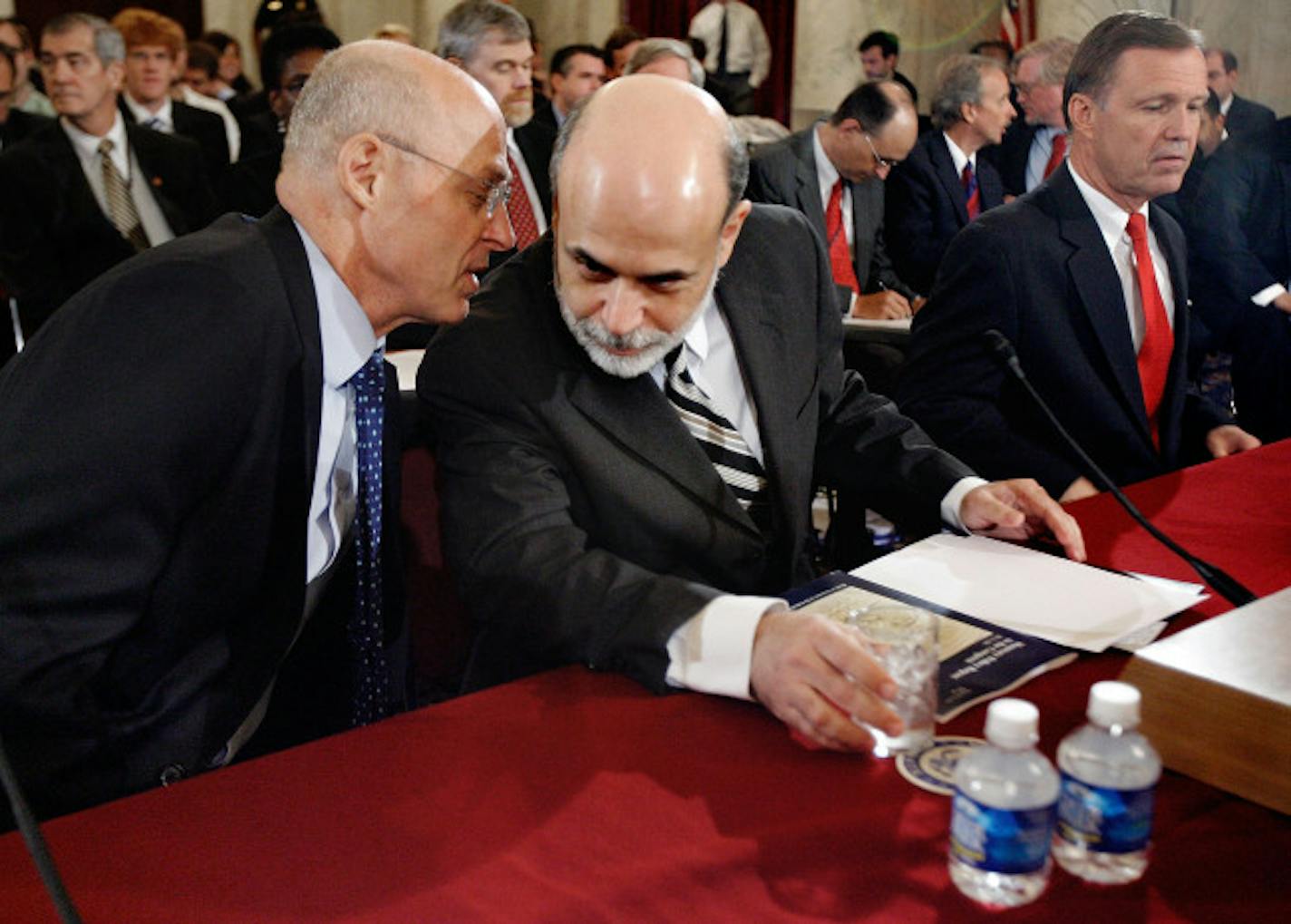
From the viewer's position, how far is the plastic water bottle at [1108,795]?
0.88 m

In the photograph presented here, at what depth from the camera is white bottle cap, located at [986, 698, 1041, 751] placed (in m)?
0.84

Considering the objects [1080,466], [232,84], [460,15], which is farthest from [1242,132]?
[232,84]

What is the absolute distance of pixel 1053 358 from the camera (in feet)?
7.66

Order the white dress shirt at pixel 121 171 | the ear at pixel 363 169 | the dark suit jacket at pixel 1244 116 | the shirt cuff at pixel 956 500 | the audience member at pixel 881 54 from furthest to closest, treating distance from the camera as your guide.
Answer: the audience member at pixel 881 54, the dark suit jacket at pixel 1244 116, the white dress shirt at pixel 121 171, the shirt cuff at pixel 956 500, the ear at pixel 363 169

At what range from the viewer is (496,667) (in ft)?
4.77

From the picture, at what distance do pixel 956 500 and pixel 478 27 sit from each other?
2904 mm

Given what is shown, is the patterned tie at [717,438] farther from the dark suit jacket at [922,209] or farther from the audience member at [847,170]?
the dark suit jacket at [922,209]

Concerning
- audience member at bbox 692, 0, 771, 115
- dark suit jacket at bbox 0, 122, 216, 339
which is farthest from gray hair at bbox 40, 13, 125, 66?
audience member at bbox 692, 0, 771, 115

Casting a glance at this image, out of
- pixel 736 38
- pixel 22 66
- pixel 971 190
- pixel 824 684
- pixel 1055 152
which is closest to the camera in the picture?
pixel 824 684

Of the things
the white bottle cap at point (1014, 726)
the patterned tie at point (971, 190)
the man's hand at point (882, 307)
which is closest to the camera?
the white bottle cap at point (1014, 726)

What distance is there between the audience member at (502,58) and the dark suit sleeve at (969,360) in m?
1.78

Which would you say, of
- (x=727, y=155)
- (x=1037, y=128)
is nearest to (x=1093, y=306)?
(x=727, y=155)

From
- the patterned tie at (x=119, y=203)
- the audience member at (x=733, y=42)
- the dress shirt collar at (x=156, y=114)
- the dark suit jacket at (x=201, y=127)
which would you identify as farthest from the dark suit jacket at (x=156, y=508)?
the audience member at (x=733, y=42)

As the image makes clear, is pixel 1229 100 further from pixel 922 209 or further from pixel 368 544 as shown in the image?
pixel 368 544
